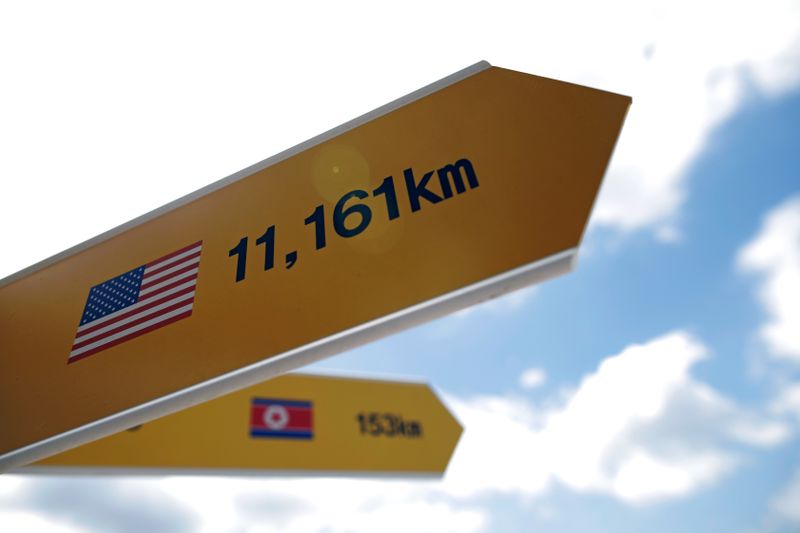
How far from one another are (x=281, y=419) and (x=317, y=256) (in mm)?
2475

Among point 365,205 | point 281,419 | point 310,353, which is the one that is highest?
point 281,419

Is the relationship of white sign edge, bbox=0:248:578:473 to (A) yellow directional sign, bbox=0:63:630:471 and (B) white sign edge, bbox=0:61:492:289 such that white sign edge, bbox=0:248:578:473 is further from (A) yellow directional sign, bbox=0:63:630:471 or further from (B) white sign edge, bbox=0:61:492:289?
(B) white sign edge, bbox=0:61:492:289

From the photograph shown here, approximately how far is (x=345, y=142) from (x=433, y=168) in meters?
0.38

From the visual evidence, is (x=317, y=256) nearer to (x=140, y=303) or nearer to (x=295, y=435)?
(x=140, y=303)

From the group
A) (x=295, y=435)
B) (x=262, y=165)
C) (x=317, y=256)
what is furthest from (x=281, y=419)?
(x=317, y=256)

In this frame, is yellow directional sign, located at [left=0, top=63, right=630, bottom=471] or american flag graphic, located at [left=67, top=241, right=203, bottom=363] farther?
american flag graphic, located at [left=67, top=241, right=203, bottom=363]

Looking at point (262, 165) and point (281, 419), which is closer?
point (262, 165)

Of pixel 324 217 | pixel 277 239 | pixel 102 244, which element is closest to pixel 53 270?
pixel 102 244

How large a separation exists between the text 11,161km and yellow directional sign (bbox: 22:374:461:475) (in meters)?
2.17

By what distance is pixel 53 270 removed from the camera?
1.96 metres

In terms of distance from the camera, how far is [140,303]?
5.48 feet

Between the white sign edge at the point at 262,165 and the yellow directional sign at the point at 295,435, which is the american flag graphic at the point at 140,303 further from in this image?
the yellow directional sign at the point at 295,435

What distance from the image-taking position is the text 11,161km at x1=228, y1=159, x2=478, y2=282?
1355mm

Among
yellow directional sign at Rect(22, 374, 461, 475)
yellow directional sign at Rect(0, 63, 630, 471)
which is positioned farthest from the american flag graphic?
yellow directional sign at Rect(22, 374, 461, 475)
